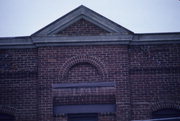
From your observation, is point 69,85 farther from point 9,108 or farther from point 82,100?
point 9,108

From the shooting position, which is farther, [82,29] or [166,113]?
[82,29]

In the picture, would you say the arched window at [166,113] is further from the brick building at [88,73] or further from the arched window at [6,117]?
the arched window at [6,117]

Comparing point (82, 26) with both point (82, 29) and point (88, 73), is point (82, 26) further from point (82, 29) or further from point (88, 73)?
point (88, 73)

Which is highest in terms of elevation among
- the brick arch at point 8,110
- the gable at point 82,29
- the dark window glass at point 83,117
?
the gable at point 82,29

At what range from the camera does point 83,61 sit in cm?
825

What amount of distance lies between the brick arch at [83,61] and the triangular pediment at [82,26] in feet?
3.02

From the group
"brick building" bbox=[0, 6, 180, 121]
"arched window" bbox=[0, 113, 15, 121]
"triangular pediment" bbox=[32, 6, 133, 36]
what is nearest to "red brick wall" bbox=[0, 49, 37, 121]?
"brick building" bbox=[0, 6, 180, 121]

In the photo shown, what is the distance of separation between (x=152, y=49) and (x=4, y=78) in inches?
228

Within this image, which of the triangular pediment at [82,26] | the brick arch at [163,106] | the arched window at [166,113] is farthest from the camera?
the triangular pediment at [82,26]

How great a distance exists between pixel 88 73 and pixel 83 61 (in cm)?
50

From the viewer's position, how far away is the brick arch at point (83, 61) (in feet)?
26.8

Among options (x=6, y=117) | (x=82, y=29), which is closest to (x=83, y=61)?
(x=82, y=29)

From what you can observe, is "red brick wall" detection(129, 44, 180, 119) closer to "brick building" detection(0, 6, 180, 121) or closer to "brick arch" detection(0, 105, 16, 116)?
"brick building" detection(0, 6, 180, 121)

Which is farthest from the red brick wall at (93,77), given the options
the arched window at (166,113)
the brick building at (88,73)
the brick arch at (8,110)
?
the arched window at (166,113)
